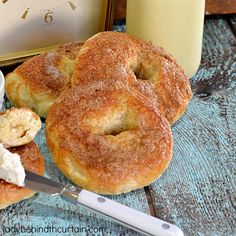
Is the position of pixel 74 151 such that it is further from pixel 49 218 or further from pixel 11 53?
pixel 11 53

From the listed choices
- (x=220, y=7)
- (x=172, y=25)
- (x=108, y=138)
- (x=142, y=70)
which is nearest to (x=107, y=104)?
(x=108, y=138)

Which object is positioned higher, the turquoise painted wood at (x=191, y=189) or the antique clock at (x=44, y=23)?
the antique clock at (x=44, y=23)

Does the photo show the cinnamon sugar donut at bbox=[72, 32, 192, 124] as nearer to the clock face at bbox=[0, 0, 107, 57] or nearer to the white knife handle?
the clock face at bbox=[0, 0, 107, 57]

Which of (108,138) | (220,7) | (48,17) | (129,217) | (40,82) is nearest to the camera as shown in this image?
(129,217)

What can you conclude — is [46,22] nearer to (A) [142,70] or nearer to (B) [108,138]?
(A) [142,70]

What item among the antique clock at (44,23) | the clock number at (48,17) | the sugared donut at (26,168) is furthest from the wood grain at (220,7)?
the sugared donut at (26,168)

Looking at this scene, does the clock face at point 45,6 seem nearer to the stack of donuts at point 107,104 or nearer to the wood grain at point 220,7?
the stack of donuts at point 107,104

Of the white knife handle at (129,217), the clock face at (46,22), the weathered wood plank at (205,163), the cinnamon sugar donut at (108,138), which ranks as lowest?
the weathered wood plank at (205,163)

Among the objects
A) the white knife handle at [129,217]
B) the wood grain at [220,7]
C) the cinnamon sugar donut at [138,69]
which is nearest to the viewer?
the white knife handle at [129,217]
